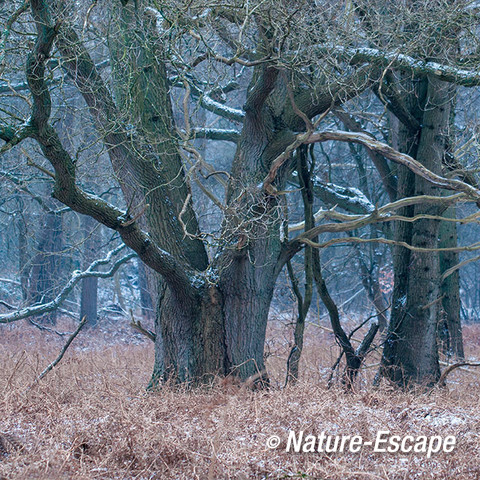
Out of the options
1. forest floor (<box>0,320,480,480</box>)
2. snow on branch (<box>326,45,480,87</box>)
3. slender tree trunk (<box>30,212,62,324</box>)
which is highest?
snow on branch (<box>326,45,480,87</box>)

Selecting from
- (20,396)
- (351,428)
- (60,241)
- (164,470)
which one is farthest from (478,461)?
(60,241)

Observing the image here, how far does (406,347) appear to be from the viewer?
781cm

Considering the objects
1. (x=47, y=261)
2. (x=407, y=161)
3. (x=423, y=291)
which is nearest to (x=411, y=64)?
(x=407, y=161)

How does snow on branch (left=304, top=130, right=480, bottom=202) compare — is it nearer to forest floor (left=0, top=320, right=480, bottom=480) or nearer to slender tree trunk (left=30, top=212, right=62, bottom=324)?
forest floor (left=0, top=320, right=480, bottom=480)

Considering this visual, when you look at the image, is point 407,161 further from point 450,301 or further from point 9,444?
point 450,301

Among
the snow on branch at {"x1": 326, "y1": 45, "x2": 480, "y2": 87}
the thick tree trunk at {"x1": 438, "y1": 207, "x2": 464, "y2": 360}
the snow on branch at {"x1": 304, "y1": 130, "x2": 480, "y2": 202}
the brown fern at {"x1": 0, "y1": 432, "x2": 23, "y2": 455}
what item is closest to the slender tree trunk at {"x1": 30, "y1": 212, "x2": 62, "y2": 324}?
the thick tree trunk at {"x1": 438, "y1": 207, "x2": 464, "y2": 360}

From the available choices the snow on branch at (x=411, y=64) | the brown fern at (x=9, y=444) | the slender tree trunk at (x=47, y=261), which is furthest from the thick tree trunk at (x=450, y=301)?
the slender tree trunk at (x=47, y=261)

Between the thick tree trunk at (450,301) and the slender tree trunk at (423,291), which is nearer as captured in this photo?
the slender tree trunk at (423,291)

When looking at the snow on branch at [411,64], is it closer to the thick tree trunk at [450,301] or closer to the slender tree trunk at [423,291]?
the slender tree trunk at [423,291]

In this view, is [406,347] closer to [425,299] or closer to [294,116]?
[425,299]

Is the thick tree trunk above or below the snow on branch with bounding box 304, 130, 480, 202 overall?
below

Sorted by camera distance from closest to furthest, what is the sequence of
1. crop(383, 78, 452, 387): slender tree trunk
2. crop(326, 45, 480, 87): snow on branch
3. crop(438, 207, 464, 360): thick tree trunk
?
crop(326, 45, 480, 87): snow on branch
crop(383, 78, 452, 387): slender tree trunk
crop(438, 207, 464, 360): thick tree trunk

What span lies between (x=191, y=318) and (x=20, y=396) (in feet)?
7.54

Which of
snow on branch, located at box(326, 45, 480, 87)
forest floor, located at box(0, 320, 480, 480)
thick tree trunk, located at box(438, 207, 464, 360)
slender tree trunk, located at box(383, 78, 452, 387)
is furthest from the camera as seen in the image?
thick tree trunk, located at box(438, 207, 464, 360)
